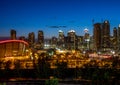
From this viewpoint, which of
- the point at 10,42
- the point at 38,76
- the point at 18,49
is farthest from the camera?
the point at 18,49

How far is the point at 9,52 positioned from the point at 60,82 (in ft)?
125

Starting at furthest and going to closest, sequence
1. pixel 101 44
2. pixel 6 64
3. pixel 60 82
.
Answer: pixel 101 44 < pixel 6 64 < pixel 60 82

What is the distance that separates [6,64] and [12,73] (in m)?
1.43

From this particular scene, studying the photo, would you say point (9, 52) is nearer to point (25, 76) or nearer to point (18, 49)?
point (18, 49)

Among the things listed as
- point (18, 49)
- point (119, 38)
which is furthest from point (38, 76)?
point (119, 38)

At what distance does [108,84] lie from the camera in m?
13.9

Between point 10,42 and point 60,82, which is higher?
point 10,42

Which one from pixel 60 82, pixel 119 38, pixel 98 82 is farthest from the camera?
pixel 119 38

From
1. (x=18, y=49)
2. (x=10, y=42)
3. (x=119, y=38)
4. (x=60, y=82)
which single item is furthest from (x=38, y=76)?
(x=119, y=38)

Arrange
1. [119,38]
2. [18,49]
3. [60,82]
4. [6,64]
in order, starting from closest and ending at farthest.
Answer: [60,82] < [6,64] < [18,49] < [119,38]

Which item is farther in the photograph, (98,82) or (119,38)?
(119,38)

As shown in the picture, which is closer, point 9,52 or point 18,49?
point 9,52

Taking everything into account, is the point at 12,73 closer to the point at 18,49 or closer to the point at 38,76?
the point at 38,76

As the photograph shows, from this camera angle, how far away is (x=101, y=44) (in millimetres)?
127188
